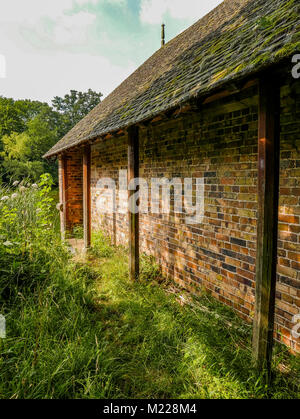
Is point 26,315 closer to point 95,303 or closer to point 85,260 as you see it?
point 95,303

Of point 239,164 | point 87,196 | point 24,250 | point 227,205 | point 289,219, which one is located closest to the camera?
point 289,219

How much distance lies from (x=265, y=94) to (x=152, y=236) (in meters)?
3.80

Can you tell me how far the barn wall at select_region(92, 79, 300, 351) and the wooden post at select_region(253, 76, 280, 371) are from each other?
53 centimetres

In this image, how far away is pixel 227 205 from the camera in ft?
11.8

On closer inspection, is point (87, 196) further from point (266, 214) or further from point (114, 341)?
point (266, 214)

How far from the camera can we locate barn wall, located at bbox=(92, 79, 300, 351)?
2762 millimetres

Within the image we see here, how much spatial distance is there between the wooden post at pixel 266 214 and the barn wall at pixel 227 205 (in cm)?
53

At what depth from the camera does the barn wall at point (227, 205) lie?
9.06ft

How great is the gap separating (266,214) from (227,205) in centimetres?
128

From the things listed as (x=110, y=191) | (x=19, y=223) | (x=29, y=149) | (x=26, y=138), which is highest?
(x=26, y=138)

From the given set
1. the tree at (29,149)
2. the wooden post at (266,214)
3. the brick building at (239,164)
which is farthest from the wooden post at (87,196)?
the tree at (29,149)

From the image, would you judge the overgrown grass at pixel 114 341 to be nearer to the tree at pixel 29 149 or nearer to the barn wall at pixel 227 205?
the barn wall at pixel 227 205

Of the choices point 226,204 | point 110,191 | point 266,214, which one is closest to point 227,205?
point 226,204

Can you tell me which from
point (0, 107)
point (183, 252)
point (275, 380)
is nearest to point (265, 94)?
point (275, 380)
